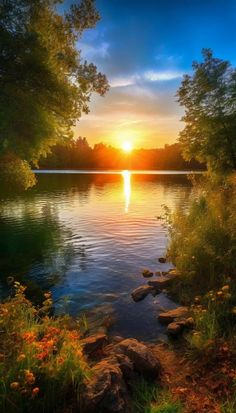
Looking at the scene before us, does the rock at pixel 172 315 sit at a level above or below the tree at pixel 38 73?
below

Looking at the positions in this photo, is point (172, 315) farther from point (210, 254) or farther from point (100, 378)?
point (100, 378)

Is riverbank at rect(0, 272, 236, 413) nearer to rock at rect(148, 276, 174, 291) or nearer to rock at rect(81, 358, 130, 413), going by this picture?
rock at rect(81, 358, 130, 413)

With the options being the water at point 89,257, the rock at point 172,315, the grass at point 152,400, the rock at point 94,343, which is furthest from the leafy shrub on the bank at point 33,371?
the rock at point 172,315

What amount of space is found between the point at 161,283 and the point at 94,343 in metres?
6.74

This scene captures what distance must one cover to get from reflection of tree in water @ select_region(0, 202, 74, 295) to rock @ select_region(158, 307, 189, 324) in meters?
6.82

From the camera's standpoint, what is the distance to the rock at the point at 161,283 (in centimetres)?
1512

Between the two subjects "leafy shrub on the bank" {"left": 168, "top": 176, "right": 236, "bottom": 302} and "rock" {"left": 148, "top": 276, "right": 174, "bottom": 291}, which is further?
"rock" {"left": 148, "top": 276, "right": 174, "bottom": 291}

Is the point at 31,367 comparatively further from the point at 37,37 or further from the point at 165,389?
the point at 37,37

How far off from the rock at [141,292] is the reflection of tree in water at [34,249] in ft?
16.1

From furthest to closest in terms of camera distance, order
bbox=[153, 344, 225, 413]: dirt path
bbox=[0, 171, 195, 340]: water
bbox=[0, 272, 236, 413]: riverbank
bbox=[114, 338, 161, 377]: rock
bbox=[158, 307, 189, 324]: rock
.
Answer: bbox=[0, 171, 195, 340]: water → bbox=[158, 307, 189, 324]: rock → bbox=[114, 338, 161, 377]: rock → bbox=[153, 344, 225, 413]: dirt path → bbox=[0, 272, 236, 413]: riverbank

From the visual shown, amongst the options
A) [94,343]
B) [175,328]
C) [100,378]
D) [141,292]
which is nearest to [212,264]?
[141,292]

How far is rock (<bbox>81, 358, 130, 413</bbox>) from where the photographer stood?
5.88m

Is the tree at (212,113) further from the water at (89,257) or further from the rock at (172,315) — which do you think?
the rock at (172,315)

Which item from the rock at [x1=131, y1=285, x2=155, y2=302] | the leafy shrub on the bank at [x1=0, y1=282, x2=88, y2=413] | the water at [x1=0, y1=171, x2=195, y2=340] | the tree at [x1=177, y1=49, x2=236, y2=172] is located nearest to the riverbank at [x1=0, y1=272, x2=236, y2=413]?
the leafy shrub on the bank at [x1=0, y1=282, x2=88, y2=413]
